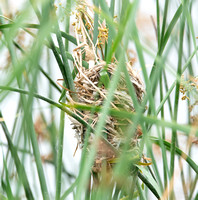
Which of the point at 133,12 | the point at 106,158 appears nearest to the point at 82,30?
the point at 106,158

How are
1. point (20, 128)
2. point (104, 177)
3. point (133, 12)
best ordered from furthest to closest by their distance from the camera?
point (20, 128) → point (104, 177) → point (133, 12)

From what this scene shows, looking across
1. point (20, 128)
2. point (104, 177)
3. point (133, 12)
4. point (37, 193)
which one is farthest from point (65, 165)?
point (133, 12)

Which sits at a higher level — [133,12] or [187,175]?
[133,12]

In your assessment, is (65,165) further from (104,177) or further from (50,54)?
(104,177)

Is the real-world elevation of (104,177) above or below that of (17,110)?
below

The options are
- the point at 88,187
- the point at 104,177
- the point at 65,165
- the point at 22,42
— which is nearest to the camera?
the point at 104,177

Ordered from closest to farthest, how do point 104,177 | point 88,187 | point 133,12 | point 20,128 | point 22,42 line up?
point 133,12
point 104,177
point 88,187
point 20,128
point 22,42

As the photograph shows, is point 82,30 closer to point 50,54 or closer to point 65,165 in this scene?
point 50,54

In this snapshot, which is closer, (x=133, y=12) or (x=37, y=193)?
(x=133, y=12)

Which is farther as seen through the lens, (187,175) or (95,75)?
(187,175)

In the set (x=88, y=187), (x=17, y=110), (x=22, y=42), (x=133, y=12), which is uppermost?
(x=22, y=42)
